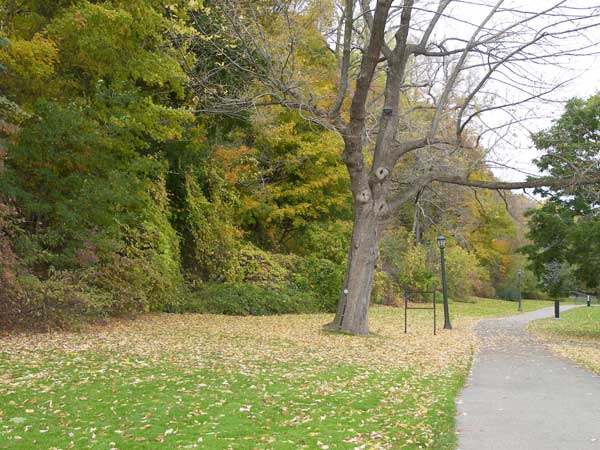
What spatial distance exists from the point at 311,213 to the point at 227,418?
20.2 m

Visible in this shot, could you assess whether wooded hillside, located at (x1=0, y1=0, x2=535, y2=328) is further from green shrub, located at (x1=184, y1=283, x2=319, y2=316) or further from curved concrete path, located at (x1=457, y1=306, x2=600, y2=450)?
curved concrete path, located at (x1=457, y1=306, x2=600, y2=450)

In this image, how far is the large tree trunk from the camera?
14867 millimetres

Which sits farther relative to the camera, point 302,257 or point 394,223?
point 394,223

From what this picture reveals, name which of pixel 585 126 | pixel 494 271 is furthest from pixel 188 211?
pixel 494 271

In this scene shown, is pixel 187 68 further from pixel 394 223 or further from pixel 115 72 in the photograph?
pixel 394 223

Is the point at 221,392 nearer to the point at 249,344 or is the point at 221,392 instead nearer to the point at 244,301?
the point at 249,344

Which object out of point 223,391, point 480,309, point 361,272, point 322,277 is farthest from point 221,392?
point 480,309

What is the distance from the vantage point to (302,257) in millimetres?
26000

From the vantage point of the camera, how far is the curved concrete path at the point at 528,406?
19.0 feet

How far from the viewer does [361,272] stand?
14.9m

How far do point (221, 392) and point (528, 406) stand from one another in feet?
12.6

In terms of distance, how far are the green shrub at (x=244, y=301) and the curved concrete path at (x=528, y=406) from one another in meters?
10.1

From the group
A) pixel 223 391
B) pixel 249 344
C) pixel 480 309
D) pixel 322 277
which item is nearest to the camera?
pixel 223 391

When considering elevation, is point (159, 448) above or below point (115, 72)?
below
